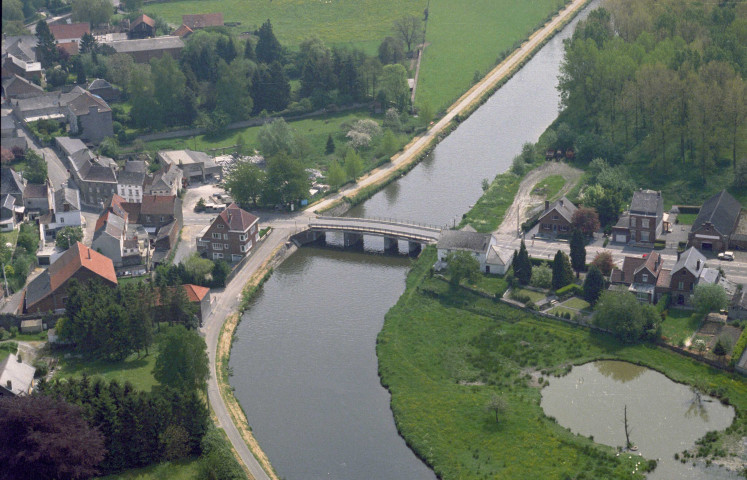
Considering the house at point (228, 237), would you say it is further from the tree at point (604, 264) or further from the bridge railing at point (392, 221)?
the tree at point (604, 264)

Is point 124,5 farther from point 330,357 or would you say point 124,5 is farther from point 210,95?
point 330,357

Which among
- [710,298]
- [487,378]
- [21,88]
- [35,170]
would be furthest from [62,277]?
[21,88]

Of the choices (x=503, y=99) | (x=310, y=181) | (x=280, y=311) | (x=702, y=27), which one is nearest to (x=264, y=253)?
(x=280, y=311)

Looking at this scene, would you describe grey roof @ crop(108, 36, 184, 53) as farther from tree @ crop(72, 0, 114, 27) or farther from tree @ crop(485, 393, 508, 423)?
tree @ crop(485, 393, 508, 423)

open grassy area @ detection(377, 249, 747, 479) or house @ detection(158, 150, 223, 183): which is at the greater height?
house @ detection(158, 150, 223, 183)

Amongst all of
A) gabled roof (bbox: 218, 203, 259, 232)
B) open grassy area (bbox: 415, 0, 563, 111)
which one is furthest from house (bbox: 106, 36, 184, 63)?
gabled roof (bbox: 218, 203, 259, 232)

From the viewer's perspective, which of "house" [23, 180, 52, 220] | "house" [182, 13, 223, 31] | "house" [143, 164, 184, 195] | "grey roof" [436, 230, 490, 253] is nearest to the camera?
"grey roof" [436, 230, 490, 253]
